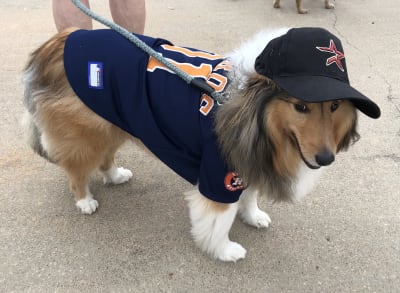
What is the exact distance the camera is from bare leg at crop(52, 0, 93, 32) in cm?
257

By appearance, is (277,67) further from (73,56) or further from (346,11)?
(346,11)

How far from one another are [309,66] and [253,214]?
1.18 m

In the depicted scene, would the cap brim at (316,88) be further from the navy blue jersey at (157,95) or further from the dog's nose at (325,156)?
the navy blue jersey at (157,95)

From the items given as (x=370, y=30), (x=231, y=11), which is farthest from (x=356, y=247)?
(x=231, y=11)

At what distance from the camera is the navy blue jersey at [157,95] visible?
1921 mm

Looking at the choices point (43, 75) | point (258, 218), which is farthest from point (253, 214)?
point (43, 75)

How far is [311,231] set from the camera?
2471mm

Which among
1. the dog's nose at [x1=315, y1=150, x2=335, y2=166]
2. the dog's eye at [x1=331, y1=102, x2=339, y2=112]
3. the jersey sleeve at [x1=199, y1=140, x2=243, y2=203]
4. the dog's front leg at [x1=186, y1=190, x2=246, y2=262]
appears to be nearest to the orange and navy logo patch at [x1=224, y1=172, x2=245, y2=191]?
the jersey sleeve at [x1=199, y1=140, x2=243, y2=203]

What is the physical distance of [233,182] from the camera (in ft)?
6.41

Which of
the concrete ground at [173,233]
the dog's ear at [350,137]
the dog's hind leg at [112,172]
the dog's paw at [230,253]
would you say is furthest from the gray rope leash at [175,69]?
the concrete ground at [173,233]

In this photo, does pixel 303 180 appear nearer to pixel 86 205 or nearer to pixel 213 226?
pixel 213 226

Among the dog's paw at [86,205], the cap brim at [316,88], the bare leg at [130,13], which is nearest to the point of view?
the cap brim at [316,88]

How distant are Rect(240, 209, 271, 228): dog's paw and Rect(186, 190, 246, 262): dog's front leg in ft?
0.67

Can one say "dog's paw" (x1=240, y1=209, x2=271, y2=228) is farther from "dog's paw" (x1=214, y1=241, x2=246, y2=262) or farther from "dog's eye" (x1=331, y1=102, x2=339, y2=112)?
Answer: "dog's eye" (x1=331, y1=102, x2=339, y2=112)
